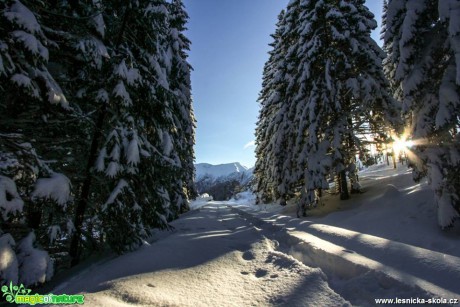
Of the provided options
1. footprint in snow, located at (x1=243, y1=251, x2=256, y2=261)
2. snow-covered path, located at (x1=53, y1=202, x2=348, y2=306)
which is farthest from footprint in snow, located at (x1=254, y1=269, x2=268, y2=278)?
footprint in snow, located at (x1=243, y1=251, x2=256, y2=261)

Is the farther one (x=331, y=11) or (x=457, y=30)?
(x=331, y=11)

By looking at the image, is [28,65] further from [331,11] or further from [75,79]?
[331,11]

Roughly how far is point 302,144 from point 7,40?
1182cm

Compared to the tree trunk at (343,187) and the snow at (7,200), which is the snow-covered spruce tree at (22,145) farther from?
the tree trunk at (343,187)

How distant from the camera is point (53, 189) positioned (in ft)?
14.6

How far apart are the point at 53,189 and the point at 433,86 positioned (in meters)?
9.72

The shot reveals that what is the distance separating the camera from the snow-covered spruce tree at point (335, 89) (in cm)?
1226

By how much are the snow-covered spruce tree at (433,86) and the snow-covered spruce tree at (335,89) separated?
12.8 ft

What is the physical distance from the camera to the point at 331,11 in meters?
12.9

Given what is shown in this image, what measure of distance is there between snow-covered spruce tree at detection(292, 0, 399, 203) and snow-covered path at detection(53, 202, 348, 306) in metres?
7.44

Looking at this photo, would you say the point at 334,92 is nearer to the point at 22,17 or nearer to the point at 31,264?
the point at 22,17

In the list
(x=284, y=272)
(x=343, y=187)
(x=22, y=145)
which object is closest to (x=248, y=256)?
(x=284, y=272)

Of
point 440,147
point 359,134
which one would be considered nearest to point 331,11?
point 359,134

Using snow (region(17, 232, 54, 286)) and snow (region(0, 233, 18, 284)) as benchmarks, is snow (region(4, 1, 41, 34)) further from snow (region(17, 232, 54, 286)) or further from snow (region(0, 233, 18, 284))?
snow (region(17, 232, 54, 286))
